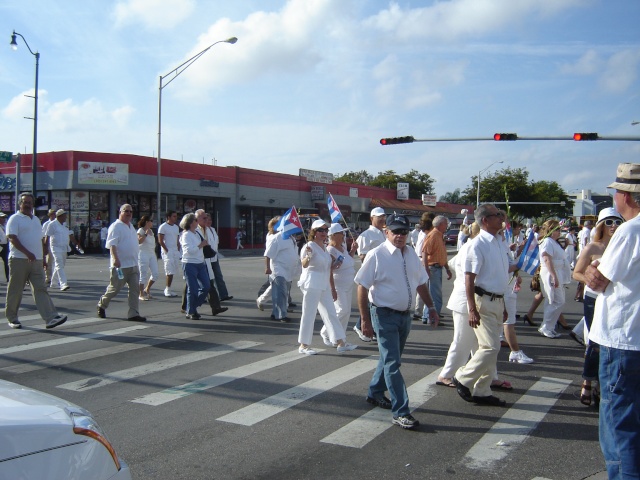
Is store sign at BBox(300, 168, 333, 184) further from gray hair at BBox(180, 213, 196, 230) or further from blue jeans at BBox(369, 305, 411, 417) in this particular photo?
blue jeans at BBox(369, 305, 411, 417)

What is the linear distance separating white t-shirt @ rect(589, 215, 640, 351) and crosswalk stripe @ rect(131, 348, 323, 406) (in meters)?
4.09

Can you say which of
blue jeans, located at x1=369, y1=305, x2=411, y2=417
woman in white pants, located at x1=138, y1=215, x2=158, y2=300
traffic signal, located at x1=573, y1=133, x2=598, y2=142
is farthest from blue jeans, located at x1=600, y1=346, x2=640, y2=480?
traffic signal, located at x1=573, y1=133, x2=598, y2=142

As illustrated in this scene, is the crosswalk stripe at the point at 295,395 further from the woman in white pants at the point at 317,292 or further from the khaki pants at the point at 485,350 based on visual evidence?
the khaki pants at the point at 485,350

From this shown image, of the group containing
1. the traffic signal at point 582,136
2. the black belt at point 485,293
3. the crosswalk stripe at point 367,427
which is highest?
the traffic signal at point 582,136

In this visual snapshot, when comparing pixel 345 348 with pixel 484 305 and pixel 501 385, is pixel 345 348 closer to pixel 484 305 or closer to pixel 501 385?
pixel 501 385

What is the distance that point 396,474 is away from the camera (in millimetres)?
4070

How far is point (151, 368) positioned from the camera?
275 inches

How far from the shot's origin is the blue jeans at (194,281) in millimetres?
10297

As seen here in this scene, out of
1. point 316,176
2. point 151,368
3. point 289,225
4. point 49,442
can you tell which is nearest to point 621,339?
point 49,442

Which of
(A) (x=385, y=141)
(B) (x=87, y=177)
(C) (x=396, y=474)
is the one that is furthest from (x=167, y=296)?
(B) (x=87, y=177)

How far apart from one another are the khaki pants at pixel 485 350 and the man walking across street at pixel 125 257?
6.15 meters

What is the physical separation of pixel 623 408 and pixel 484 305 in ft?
7.86

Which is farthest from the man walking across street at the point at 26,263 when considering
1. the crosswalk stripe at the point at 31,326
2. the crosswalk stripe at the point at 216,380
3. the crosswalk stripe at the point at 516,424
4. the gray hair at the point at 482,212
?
the crosswalk stripe at the point at 516,424

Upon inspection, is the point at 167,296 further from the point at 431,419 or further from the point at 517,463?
the point at 517,463
